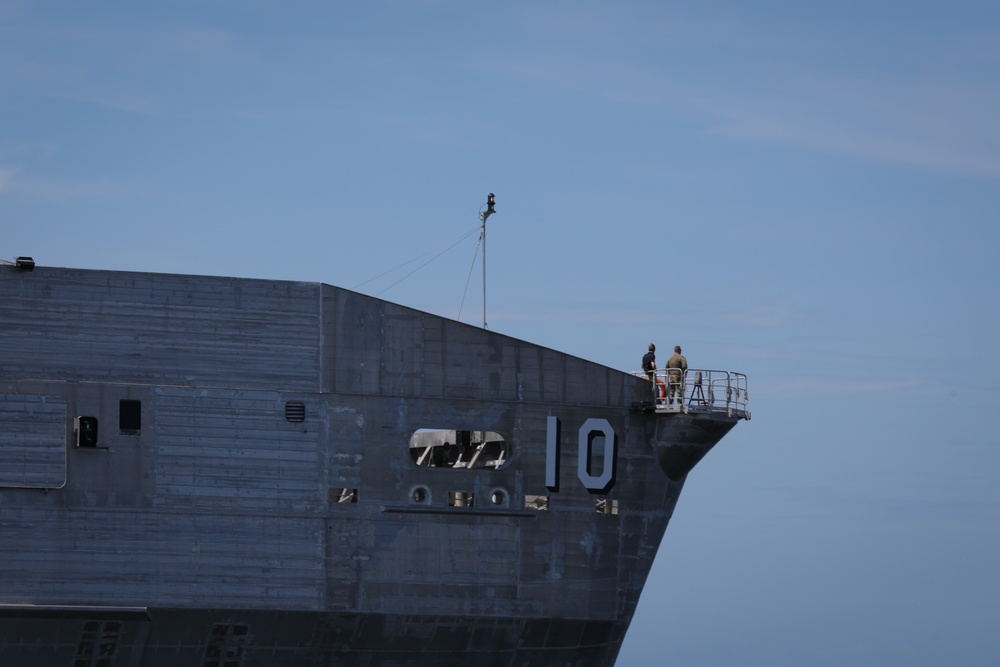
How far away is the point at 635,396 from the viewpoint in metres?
36.0

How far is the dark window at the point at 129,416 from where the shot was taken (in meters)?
32.1

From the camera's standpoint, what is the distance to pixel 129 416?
105 ft

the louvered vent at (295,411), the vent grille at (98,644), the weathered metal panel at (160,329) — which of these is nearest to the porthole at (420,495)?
the louvered vent at (295,411)

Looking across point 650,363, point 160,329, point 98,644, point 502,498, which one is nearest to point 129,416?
point 160,329

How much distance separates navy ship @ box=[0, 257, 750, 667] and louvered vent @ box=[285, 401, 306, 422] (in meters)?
0.05

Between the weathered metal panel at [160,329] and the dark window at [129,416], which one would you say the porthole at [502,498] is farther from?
the dark window at [129,416]

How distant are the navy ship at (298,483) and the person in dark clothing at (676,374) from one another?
0.55 ft

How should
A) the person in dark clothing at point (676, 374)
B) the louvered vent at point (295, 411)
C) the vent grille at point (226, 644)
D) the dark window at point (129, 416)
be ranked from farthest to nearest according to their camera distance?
the person in dark clothing at point (676, 374) < the louvered vent at point (295, 411) < the vent grille at point (226, 644) < the dark window at point (129, 416)

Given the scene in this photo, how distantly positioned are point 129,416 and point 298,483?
4146 millimetres

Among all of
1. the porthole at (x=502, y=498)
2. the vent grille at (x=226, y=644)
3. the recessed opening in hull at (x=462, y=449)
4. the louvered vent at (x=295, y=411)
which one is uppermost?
the louvered vent at (x=295, y=411)

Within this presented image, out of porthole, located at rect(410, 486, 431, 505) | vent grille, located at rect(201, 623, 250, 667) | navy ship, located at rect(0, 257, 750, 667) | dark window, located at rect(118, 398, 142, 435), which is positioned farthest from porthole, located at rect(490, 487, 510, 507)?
dark window, located at rect(118, 398, 142, 435)

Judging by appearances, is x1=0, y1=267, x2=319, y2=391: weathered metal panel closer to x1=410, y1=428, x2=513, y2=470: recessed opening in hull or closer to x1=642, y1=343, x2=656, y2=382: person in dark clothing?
x1=410, y1=428, x2=513, y2=470: recessed opening in hull

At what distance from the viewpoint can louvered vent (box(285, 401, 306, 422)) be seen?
108 feet

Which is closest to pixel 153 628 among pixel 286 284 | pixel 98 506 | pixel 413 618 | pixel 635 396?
pixel 98 506
